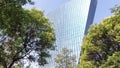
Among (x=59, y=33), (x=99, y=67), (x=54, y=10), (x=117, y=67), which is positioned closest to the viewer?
(x=117, y=67)

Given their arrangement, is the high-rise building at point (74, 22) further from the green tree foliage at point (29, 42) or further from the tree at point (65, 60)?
the green tree foliage at point (29, 42)

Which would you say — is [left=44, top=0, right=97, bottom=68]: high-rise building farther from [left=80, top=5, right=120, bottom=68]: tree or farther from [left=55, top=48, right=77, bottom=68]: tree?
[left=80, top=5, right=120, bottom=68]: tree

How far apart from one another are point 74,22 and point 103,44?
71.3m

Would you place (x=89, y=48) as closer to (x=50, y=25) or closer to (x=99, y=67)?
(x=99, y=67)

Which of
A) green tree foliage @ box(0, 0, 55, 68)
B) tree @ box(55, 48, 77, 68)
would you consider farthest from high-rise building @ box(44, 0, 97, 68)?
green tree foliage @ box(0, 0, 55, 68)

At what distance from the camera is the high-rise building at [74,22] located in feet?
284

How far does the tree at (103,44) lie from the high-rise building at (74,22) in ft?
194

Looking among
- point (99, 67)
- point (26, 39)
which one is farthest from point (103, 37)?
point (26, 39)

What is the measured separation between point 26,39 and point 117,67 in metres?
6.85

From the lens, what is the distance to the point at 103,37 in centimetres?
2219

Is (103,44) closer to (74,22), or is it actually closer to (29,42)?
(29,42)

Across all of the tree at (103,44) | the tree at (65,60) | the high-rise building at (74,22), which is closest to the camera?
the tree at (103,44)

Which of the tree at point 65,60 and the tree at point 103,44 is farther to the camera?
the tree at point 65,60

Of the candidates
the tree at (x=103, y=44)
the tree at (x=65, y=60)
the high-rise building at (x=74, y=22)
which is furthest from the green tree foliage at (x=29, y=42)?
the high-rise building at (x=74, y=22)
